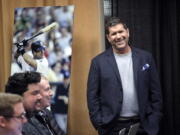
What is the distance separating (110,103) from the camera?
289cm

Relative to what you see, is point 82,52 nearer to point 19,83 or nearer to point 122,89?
point 122,89

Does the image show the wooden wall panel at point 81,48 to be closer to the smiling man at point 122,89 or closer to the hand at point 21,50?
the hand at point 21,50

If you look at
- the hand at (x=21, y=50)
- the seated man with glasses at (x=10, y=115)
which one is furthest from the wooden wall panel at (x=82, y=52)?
the seated man with glasses at (x=10, y=115)

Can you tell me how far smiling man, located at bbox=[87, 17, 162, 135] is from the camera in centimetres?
287

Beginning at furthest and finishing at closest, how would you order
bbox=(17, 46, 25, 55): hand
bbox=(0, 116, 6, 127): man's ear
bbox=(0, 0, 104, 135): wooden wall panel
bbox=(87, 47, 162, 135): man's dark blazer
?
bbox=(0, 0, 104, 135): wooden wall panel → bbox=(17, 46, 25, 55): hand → bbox=(87, 47, 162, 135): man's dark blazer → bbox=(0, 116, 6, 127): man's ear

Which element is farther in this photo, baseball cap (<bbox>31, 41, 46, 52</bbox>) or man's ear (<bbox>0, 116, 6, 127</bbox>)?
baseball cap (<bbox>31, 41, 46, 52</bbox>)

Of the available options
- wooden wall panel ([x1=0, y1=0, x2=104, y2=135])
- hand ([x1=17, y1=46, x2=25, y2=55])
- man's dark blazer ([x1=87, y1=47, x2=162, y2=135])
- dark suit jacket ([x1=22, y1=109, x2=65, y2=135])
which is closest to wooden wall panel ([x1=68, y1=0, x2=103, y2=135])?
wooden wall panel ([x1=0, y1=0, x2=104, y2=135])

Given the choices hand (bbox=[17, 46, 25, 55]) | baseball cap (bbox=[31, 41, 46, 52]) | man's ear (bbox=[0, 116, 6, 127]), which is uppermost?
baseball cap (bbox=[31, 41, 46, 52])

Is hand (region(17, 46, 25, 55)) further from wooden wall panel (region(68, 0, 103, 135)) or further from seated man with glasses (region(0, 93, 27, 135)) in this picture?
seated man with glasses (region(0, 93, 27, 135))

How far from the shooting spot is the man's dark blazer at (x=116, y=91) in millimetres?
2871

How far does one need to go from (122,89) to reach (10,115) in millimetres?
1305

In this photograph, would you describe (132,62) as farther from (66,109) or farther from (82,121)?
(82,121)

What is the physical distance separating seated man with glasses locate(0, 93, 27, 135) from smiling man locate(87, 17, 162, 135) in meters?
1.20

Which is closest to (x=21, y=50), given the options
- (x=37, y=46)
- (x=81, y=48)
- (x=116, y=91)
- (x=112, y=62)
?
(x=37, y=46)
